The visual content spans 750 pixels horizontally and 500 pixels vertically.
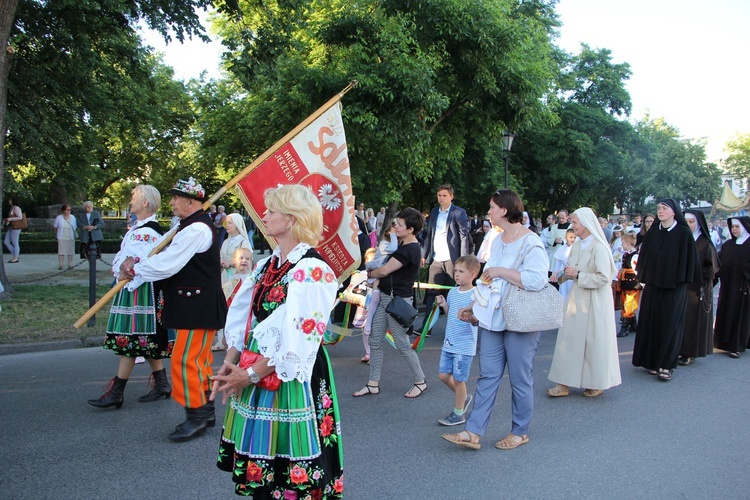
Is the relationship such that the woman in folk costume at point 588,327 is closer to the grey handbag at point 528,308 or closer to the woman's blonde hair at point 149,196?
the grey handbag at point 528,308

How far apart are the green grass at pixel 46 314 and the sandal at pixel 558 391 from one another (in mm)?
6028

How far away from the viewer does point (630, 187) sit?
40.5 metres

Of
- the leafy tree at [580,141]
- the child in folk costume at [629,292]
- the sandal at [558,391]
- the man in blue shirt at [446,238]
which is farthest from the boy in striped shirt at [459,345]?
the leafy tree at [580,141]

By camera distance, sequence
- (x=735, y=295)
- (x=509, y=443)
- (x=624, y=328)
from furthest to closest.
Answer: (x=624, y=328) < (x=735, y=295) < (x=509, y=443)

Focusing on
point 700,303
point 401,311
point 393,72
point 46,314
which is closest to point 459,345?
point 401,311

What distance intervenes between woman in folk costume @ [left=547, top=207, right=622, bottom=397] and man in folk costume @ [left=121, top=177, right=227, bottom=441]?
3.50 m

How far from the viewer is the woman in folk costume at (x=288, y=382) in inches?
93.4

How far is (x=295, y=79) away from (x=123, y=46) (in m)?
4.24

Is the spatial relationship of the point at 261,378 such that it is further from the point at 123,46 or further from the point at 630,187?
the point at 630,187

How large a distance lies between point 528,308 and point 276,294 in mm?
2255

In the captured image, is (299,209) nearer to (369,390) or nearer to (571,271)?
(369,390)

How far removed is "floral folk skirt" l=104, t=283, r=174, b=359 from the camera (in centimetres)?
493

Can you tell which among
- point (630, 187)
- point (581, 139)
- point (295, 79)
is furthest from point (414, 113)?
point (630, 187)

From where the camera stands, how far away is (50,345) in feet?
24.6
